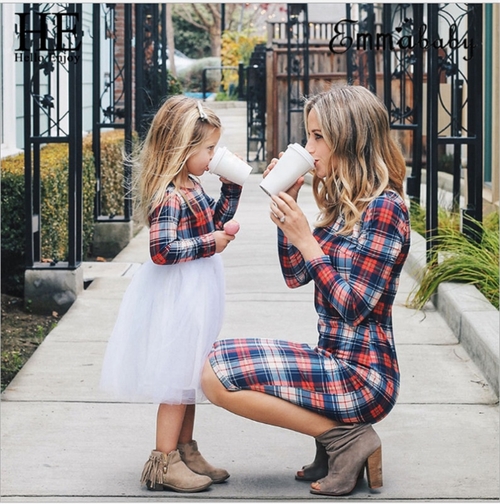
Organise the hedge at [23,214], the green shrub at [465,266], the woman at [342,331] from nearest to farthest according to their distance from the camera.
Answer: the woman at [342,331], the green shrub at [465,266], the hedge at [23,214]

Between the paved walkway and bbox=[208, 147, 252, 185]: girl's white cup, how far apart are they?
1217mm

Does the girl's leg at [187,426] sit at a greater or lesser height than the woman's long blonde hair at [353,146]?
lesser

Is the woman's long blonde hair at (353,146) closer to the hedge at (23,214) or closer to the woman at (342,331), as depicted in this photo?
the woman at (342,331)

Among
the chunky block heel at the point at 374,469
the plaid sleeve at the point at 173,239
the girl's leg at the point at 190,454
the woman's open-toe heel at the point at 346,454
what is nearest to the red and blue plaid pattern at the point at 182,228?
the plaid sleeve at the point at 173,239

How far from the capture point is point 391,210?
3752mm

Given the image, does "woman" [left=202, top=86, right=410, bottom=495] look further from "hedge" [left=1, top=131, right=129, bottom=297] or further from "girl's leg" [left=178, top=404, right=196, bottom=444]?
"hedge" [left=1, top=131, right=129, bottom=297]

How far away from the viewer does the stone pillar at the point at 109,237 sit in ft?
33.8

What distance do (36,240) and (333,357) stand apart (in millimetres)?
4169

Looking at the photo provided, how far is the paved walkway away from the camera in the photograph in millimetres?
3980

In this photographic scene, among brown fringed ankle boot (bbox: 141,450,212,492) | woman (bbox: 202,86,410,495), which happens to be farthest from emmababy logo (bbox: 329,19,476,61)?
brown fringed ankle boot (bbox: 141,450,212,492)

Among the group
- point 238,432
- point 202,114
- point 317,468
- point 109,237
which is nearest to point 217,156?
point 202,114

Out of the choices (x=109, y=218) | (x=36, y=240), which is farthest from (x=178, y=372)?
(x=109, y=218)

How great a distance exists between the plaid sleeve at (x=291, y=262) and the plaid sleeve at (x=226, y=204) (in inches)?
11.7

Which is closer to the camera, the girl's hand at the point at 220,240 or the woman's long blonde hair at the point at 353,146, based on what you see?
the woman's long blonde hair at the point at 353,146
